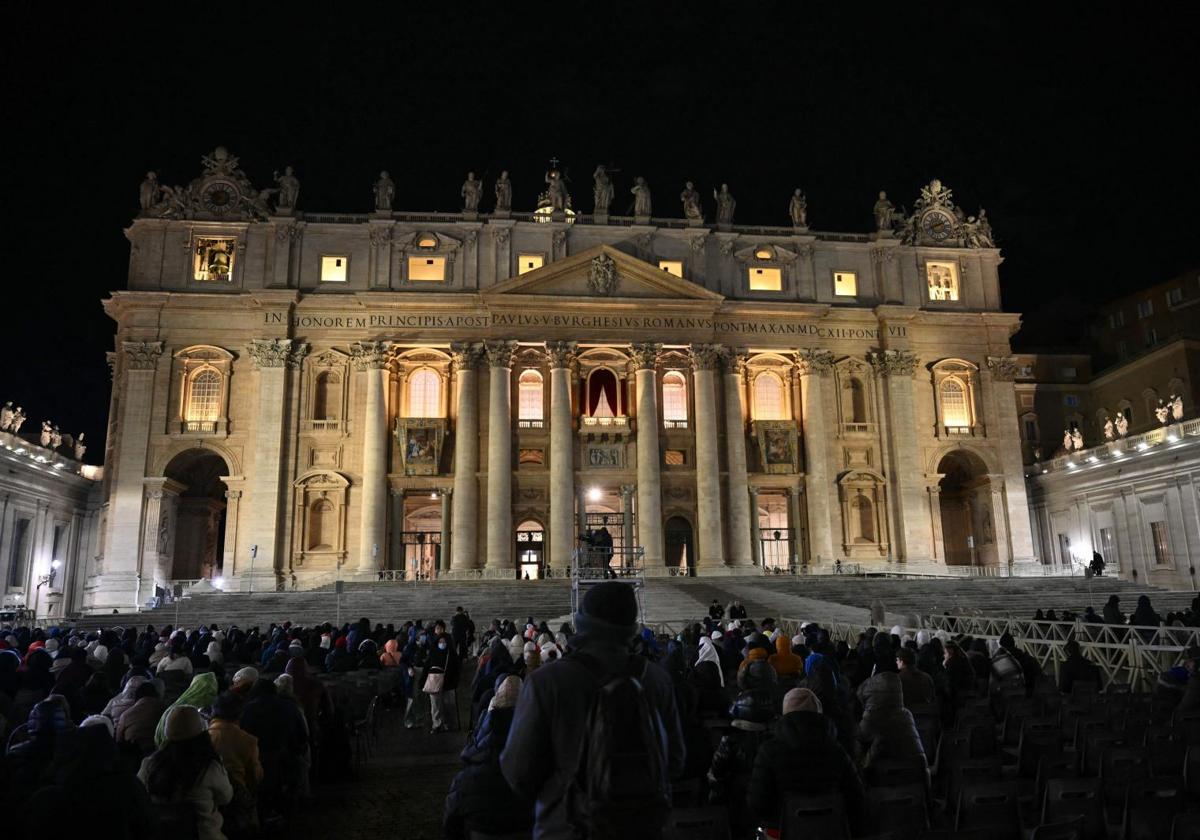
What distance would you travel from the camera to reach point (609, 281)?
47812 millimetres

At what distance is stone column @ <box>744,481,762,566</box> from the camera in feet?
154

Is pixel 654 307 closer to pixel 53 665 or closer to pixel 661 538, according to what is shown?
pixel 661 538

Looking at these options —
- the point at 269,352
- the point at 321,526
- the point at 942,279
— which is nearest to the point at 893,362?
the point at 942,279

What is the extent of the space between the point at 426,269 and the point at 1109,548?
38498mm

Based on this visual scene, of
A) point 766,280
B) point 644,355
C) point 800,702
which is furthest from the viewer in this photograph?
point 766,280

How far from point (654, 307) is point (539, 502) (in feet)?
38.5

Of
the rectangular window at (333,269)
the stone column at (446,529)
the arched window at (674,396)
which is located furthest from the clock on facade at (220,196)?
the arched window at (674,396)

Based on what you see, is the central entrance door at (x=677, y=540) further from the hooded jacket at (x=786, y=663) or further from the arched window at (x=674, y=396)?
the hooded jacket at (x=786, y=663)

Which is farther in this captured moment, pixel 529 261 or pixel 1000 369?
pixel 1000 369

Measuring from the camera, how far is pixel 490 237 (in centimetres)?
4912

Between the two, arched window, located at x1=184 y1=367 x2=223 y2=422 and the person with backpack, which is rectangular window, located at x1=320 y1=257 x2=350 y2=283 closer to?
arched window, located at x1=184 y1=367 x2=223 y2=422

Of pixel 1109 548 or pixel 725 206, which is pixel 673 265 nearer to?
pixel 725 206

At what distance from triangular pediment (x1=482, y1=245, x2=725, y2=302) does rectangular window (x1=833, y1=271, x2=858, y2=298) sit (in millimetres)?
7717

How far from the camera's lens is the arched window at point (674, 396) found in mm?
48969
